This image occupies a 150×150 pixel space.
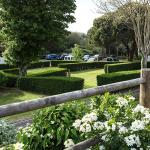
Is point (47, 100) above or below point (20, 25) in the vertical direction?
below

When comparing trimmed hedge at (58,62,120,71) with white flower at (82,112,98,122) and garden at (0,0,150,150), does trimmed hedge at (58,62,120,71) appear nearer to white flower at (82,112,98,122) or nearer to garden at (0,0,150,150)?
garden at (0,0,150,150)

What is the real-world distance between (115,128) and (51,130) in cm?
72

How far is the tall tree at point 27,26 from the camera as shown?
989 inches

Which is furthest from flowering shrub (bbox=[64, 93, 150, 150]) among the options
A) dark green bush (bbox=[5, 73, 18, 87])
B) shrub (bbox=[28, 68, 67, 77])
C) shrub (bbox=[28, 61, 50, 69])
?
shrub (bbox=[28, 61, 50, 69])

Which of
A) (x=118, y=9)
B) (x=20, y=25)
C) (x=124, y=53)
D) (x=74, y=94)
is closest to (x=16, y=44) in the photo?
(x=20, y=25)

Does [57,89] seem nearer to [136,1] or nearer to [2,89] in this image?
[2,89]

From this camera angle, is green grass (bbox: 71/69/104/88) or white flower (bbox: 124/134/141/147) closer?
white flower (bbox: 124/134/141/147)

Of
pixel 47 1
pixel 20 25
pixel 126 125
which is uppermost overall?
pixel 47 1

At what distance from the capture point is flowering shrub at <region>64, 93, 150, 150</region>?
3.99m

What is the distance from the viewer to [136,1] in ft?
102

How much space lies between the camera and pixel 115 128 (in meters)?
4.04

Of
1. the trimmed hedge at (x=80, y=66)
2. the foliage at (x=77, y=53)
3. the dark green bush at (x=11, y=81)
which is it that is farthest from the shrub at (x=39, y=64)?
the dark green bush at (x=11, y=81)

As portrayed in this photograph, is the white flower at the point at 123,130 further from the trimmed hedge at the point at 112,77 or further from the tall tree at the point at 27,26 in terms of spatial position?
the tall tree at the point at 27,26

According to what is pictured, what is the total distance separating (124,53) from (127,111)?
3110 inches
